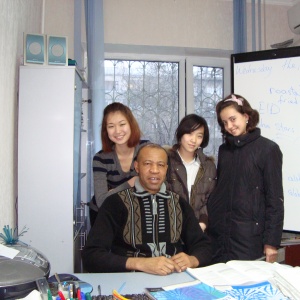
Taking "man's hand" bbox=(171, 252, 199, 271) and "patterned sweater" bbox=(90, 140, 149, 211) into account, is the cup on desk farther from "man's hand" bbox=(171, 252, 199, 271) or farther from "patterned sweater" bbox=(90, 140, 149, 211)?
"patterned sweater" bbox=(90, 140, 149, 211)

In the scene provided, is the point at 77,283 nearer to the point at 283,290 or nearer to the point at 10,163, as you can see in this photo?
the point at 283,290

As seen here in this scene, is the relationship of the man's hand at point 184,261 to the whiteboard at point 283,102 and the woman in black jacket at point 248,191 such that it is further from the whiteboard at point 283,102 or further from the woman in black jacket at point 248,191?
the whiteboard at point 283,102

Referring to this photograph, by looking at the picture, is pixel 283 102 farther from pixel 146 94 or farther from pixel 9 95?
pixel 9 95

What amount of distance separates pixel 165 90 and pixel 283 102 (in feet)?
4.24

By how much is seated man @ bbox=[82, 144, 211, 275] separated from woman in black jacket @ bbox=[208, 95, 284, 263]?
0.34m

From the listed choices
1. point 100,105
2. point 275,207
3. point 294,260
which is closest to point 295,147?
point 275,207

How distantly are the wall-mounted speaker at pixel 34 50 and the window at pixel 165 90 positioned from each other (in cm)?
104

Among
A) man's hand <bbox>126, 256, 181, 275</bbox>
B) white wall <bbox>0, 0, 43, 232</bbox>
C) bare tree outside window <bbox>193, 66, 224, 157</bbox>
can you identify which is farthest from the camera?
bare tree outside window <bbox>193, 66, 224, 157</bbox>

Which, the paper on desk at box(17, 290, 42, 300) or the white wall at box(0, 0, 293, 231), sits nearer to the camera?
the paper on desk at box(17, 290, 42, 300)

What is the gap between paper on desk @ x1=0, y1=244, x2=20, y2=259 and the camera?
1.09m

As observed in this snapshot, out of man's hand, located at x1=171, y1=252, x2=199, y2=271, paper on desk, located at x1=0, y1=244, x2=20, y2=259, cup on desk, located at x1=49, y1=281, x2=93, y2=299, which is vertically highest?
paper on desk, located at x1=0, y1=244, x2=20, y2=259

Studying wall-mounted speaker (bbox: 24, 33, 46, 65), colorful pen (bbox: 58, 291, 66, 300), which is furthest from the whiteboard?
colorful pen (bbox: 58, 291, 66, 300)

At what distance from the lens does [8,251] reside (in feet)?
3.67

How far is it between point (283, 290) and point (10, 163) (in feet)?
5.42
